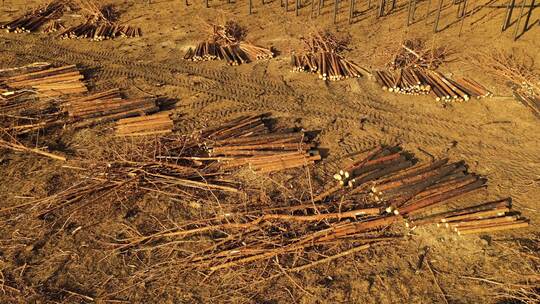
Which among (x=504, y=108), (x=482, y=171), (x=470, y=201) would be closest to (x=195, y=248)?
(x=470, y=201)

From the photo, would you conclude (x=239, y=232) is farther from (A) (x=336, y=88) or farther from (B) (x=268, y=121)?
(A) (x=336, y=88)

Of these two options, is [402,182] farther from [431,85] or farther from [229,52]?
[229,52]

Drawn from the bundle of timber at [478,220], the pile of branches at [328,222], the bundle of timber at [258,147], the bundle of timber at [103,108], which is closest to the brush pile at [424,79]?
the pile of branches at [328,222]

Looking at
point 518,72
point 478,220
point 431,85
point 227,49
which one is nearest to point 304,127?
point 431,85

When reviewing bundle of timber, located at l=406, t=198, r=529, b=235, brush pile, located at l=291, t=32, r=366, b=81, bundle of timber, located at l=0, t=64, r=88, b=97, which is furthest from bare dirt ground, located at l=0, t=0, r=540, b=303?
bundle of timber, located at l=0, t=64, r=88, b=97

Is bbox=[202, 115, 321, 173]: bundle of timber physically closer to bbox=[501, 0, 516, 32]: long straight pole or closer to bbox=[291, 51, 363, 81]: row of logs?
bbox=[291, 51, 363, 81]: row of logs
